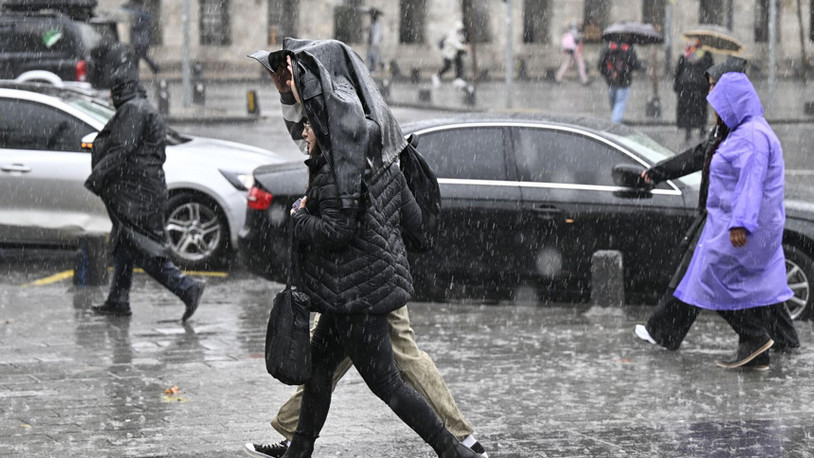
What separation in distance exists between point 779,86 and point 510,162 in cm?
3250

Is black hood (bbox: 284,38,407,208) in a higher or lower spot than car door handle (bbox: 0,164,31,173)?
higher

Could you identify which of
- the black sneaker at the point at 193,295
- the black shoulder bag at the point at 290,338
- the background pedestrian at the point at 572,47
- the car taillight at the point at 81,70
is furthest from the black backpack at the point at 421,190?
the background pedestrian at the point at 572,47

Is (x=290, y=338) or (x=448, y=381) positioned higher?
(x=290, y=338)

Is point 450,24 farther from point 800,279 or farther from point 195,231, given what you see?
point 800,279

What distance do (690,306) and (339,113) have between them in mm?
4066

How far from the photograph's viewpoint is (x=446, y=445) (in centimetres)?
586

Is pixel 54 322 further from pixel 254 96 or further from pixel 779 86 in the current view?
pixel 779 86

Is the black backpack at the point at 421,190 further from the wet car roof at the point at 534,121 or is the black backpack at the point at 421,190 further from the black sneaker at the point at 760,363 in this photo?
the wet car roof at the point at 534,121

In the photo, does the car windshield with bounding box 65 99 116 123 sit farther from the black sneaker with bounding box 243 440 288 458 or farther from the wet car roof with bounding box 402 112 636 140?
the black sneaker with bounding box 243 440 288 458

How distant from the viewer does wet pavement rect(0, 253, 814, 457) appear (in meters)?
6.78

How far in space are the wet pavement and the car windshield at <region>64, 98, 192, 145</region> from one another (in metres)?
2.22

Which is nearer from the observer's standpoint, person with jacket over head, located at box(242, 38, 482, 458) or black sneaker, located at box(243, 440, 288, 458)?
person with jacket over head, located at box(242, 38, 482, 458)

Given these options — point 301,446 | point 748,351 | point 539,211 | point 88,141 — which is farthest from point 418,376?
point 88,141

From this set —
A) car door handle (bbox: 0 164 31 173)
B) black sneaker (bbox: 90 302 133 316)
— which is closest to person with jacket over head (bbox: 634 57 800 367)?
→ black sneaker (bbox: 90 302 133 316)
